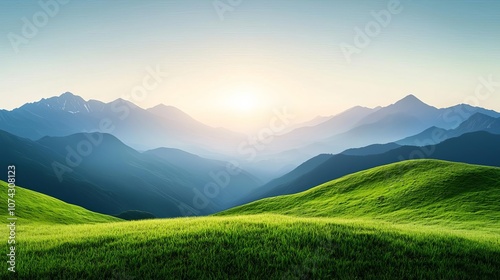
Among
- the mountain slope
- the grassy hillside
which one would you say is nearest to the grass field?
the mountain slope

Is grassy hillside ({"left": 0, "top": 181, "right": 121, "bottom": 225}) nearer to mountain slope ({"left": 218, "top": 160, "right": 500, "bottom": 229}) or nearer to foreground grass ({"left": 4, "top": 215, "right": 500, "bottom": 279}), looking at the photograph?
mountain slope ({"left": 218, "top": 160, "right": 500, "bottom": 229})

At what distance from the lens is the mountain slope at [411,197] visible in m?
40.0

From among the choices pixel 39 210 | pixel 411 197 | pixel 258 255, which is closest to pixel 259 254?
pixel 258 255

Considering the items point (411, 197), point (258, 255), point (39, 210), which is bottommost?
point (411, 197)

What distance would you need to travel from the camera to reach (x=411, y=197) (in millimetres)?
49219

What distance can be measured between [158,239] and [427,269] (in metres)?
12.4

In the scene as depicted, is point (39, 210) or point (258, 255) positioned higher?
point (258, 255)

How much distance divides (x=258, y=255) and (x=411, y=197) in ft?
147

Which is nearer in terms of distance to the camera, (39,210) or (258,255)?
(258,255)

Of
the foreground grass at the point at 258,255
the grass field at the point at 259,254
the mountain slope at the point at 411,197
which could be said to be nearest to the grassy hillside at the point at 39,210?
the mountain slope at the point at 411,197

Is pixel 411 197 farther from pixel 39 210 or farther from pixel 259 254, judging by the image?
pixel 39 210

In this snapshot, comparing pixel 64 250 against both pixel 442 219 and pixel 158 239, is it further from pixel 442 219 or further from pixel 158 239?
pixel 442 219

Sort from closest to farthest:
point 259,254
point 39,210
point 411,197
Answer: point 259,254
point 411,197
point 39,210

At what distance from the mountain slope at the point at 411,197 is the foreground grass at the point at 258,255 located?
2320cm
